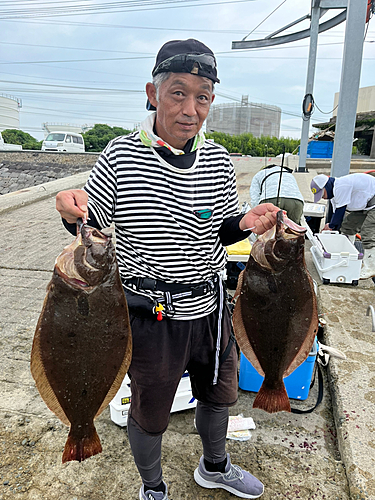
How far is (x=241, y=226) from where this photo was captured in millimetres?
1973

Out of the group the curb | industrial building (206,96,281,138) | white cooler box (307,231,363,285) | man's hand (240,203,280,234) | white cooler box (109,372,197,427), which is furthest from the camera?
industrial building (206,96,281,138)

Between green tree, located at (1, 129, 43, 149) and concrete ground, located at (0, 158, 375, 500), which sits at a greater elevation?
green tree, located at (1, 129, 43, 149)

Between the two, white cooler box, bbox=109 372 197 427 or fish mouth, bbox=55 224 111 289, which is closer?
fish mouth, bbox=55 224 111 289

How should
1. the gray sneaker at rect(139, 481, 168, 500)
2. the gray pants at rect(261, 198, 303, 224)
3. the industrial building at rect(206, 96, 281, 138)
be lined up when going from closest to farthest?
the gray sneaker at rect(139, 481, 168, 500)
the gray pants at rect(261, 198, 303, 224)
the industrial building at rect(206, 96, 281, 138)

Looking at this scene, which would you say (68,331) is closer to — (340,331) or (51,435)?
(51,435)

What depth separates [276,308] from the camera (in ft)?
6.02

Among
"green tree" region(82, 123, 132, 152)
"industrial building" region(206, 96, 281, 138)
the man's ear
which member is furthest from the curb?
"green tree" region(82, 123, 132, 152)

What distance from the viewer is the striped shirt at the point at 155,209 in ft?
5.96

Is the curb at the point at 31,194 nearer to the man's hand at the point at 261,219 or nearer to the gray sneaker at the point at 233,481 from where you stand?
the gray sneaker at the point at 233,481

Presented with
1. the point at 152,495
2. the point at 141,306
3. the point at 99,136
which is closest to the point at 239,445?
the point at 152,495

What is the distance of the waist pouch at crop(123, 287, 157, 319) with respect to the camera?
6.09ft

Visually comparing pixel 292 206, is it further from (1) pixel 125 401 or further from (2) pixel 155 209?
(2) pixel 155 209

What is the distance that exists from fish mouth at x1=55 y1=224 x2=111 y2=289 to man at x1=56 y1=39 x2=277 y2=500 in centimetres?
27

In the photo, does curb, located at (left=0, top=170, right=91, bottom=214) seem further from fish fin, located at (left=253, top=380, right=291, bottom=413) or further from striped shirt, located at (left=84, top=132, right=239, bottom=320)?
fish fin, located at (left=253, top=380, right=291, bottom=413)
